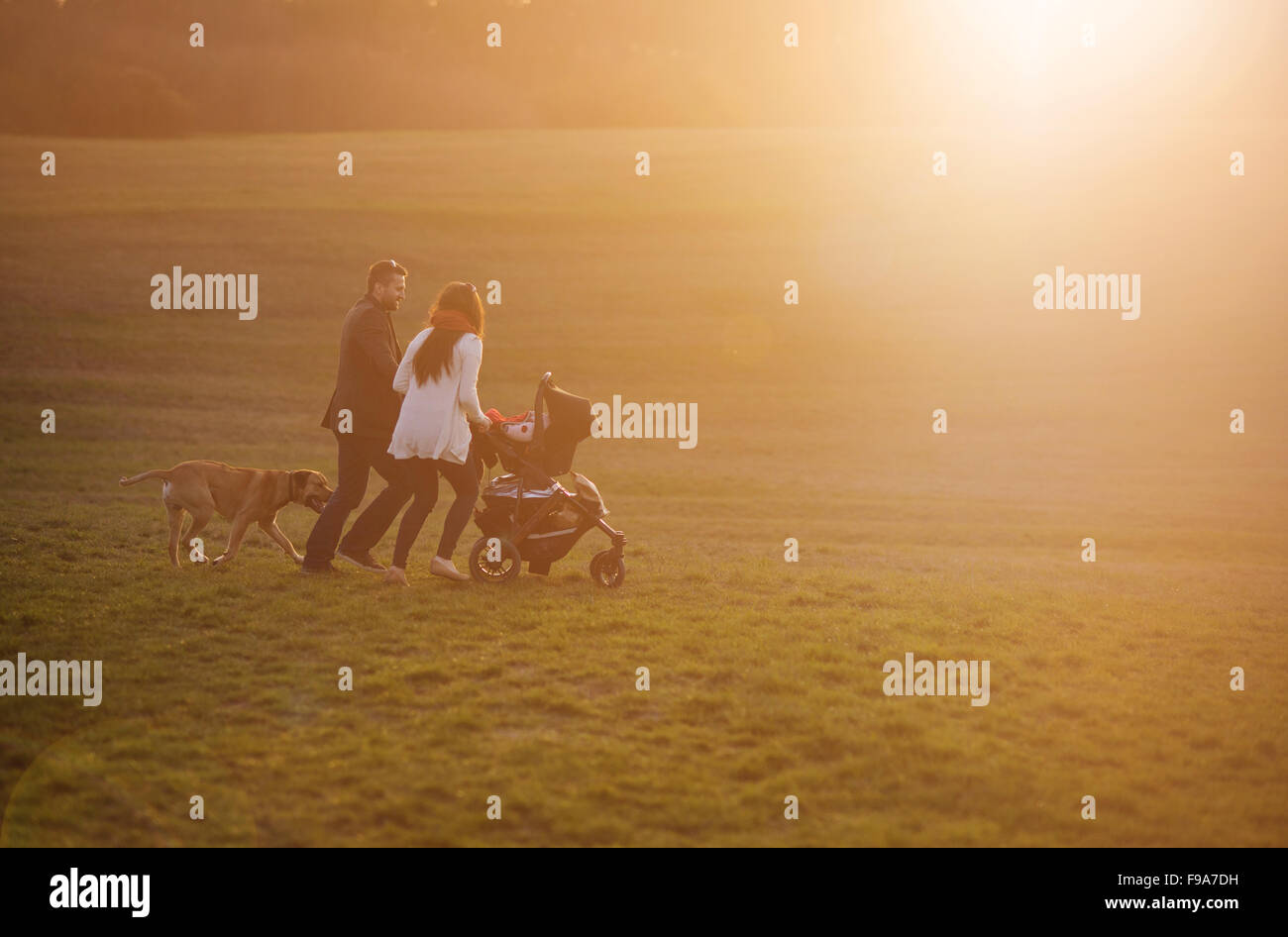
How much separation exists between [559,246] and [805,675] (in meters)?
37.7

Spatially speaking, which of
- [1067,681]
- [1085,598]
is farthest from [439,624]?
[1085,598]

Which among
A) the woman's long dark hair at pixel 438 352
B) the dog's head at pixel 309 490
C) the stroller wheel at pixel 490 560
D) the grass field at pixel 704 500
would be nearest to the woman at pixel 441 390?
the woman's long dark hair at pixel 438 352

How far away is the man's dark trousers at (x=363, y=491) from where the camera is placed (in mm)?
9414

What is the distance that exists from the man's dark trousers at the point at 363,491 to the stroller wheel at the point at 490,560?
78 centimetres

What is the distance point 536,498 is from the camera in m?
9.69

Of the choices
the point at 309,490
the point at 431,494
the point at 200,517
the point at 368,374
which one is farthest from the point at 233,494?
the point at 431,494

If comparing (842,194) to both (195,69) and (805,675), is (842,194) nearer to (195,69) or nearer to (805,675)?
(195,69)

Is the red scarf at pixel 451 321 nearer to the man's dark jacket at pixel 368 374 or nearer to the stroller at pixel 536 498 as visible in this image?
the man's dark jacket at pixel 368 374

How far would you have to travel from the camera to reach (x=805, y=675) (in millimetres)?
7512

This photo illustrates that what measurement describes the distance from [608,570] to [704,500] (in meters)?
11.1

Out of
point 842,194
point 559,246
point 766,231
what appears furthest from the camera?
point 842,194

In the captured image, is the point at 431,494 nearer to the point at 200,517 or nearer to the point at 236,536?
the point at 236,536
